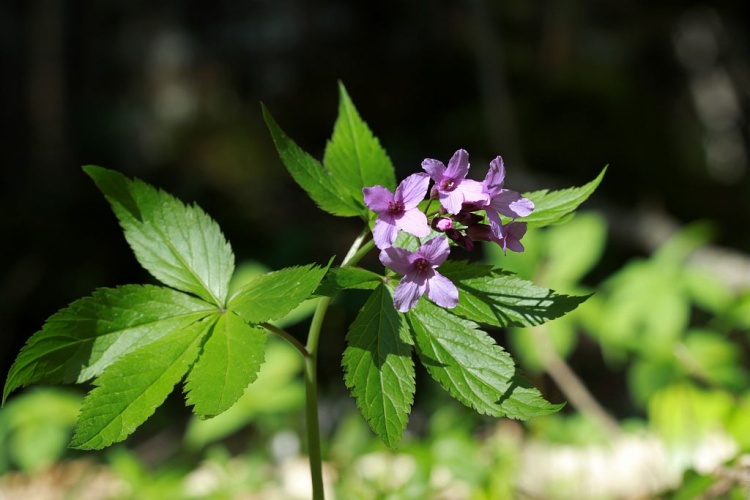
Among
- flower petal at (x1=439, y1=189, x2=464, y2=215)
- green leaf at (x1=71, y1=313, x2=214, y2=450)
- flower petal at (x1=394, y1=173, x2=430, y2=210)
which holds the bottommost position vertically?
green leaf at (x1=71, y1=313, x2=214, y2=450)

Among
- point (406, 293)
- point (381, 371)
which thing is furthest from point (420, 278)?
point (381, 371)

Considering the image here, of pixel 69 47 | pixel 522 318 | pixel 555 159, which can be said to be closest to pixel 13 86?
pixel 69 47

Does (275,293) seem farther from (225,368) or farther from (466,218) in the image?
(466,218)

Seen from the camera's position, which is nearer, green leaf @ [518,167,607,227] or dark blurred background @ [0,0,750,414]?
green leaf @ [518,167,607,227]

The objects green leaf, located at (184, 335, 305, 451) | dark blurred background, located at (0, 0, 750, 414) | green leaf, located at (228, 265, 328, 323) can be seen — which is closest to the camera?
green leaf, located at (228, 265, 328, 323)

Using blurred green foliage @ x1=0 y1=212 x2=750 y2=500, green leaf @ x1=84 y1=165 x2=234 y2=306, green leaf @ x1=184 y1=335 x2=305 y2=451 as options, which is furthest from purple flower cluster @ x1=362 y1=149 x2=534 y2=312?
green leaf @ x1=184 y1=335 x2=305 y2=451

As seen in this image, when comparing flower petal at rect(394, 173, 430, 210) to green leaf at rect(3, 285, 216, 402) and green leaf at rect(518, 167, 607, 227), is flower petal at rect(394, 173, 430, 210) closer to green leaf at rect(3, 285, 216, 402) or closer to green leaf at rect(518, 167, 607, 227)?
green leaf at rect(518, 167, 607, 227)

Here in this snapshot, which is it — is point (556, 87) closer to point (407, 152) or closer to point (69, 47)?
point (407, 152)
